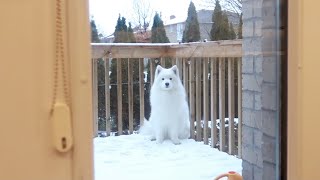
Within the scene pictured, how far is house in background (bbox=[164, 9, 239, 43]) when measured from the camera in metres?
1.49

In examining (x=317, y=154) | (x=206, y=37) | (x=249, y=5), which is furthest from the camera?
(x=206, y=37)

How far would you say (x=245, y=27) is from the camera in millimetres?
1613

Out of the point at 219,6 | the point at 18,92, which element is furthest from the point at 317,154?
the point at 219,6

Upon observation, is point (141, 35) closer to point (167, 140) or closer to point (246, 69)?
point (246, 69)

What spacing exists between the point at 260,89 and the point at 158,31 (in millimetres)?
433

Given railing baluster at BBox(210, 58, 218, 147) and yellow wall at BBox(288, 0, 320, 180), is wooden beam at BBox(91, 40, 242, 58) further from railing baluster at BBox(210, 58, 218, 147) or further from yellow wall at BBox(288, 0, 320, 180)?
yellow wall at BBox(288, 0, 320, 180)

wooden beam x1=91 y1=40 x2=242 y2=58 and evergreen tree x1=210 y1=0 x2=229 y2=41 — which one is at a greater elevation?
evergreen tree x1=210 y1=0 x2=229 y2=41

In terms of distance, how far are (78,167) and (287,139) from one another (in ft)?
1.76

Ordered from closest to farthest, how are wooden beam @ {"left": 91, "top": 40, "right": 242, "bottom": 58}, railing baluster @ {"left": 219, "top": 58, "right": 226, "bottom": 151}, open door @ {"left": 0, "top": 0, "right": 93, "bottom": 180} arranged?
open door @ {"left": 0, "top": 0, "right": 93, "bottom": 180}
wooden beam @ {"left": 91, "top": 40, "right": 242, "bottom": 58}
railing baluster @ {"left": 219, "top": 58, "right": 226, "bottom": 151}

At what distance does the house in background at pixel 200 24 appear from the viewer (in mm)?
1493

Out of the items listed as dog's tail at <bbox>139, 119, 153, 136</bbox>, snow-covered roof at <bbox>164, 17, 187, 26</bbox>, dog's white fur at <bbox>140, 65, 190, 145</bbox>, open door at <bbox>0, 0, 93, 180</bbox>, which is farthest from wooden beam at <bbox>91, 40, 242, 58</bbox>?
open door at <bbox>0, 0, 93, 180</bbox>

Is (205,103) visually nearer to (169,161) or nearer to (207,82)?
(207,82)

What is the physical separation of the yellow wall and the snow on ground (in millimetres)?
935

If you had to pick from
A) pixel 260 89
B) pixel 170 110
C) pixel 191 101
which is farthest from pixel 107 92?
pixel 170 110
